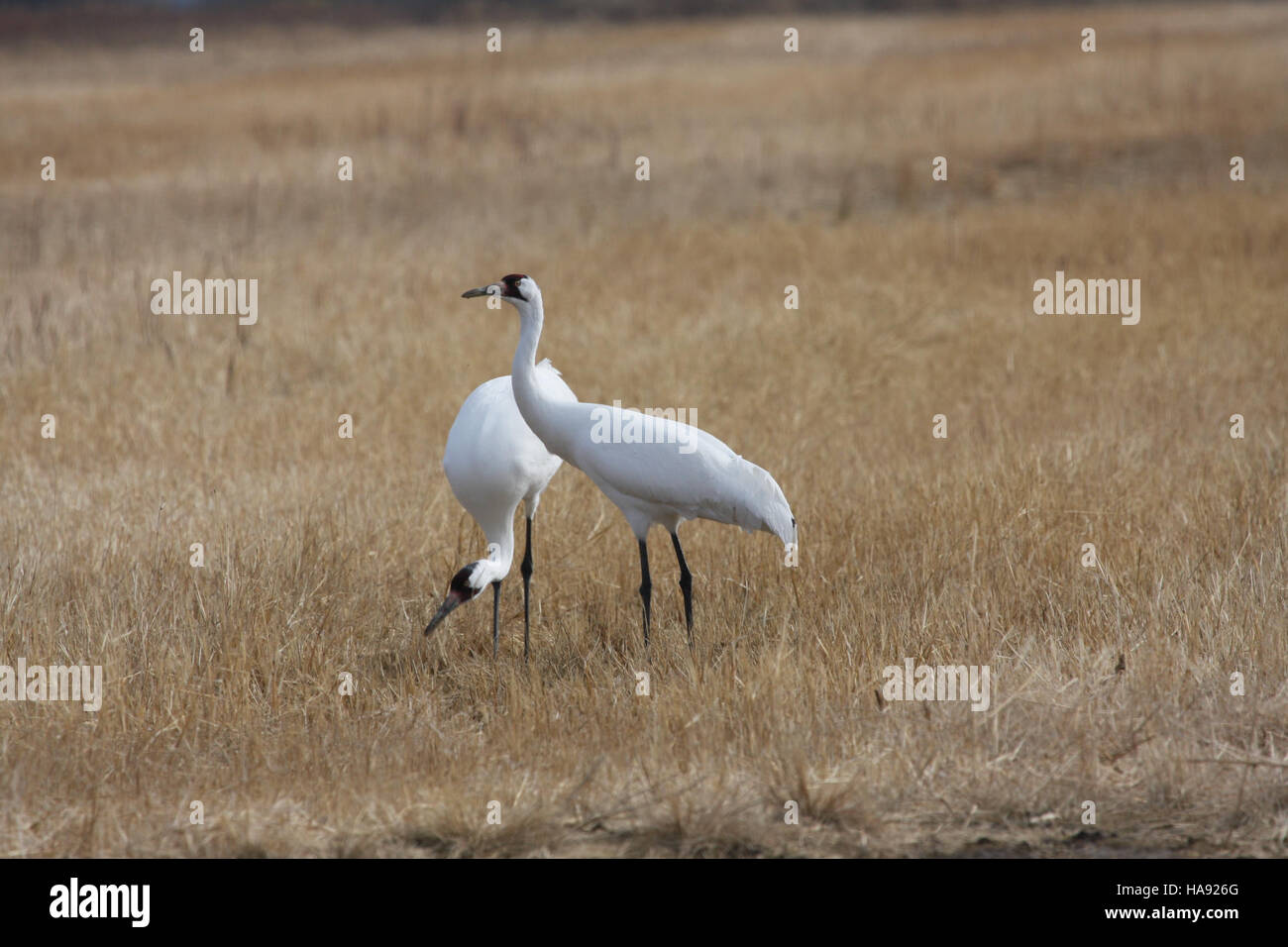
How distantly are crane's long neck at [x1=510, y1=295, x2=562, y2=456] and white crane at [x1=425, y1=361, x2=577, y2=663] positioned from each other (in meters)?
0.32

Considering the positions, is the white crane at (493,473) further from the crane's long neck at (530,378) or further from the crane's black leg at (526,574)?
the crane's long neck at (530,378)

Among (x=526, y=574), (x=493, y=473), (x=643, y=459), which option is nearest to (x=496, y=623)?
(x=526, y=574)

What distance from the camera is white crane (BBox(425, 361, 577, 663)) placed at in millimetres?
5527

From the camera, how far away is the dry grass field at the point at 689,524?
13.6 ft

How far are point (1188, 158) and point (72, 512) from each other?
50.2 feet

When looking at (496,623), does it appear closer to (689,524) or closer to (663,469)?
(663,469)

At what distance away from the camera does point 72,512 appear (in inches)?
269

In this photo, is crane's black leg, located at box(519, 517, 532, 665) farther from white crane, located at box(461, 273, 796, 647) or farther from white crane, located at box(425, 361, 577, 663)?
white crane, located at box(461, 273, 796, 647)

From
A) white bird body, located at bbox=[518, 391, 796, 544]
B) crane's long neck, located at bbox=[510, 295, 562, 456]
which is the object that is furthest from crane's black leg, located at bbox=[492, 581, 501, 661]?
crane's long neck, located at bbox=[510, 295, 562, 456]

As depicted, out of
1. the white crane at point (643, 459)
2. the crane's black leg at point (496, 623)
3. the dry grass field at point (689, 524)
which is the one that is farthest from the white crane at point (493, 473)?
the dry grass field at point (689, 524)

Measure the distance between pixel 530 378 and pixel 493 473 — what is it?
520 mm

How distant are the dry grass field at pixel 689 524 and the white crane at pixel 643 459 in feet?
1.76

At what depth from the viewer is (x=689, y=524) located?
722cm
